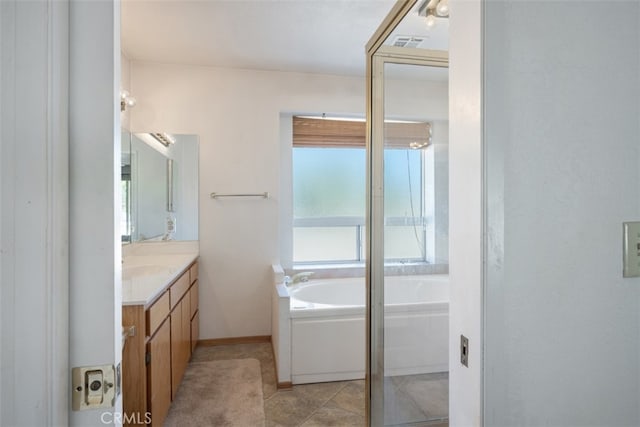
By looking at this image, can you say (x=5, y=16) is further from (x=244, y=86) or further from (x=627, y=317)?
(x=244, y=86)

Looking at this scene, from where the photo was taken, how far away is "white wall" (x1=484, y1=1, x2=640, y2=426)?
75 cm

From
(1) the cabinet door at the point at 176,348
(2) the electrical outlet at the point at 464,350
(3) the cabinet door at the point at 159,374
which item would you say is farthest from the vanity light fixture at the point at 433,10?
(1) the cabinet door at the point at 176,348

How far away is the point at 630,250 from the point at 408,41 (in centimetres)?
126

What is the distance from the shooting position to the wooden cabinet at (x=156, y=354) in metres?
1.57

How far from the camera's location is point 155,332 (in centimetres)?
176

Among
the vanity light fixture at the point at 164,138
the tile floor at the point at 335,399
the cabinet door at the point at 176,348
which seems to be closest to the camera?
the tile floor at the point at 335,399

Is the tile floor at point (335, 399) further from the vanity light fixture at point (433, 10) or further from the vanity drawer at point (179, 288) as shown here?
the vanity light fixture at point (433, 10)

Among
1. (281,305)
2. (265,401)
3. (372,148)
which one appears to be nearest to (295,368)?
(265,401)

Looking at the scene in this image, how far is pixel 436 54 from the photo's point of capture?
5.29ft

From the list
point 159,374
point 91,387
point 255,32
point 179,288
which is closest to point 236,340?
point 179,288

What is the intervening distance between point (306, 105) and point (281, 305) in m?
1.92

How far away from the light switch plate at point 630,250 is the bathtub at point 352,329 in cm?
62

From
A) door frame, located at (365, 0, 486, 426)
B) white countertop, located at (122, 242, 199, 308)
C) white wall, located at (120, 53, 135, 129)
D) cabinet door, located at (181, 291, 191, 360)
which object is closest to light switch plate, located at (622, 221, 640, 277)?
door frame, located at (365, 0, 486, 426)

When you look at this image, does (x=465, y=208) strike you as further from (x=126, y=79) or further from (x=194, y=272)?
(x=126, y=79)
